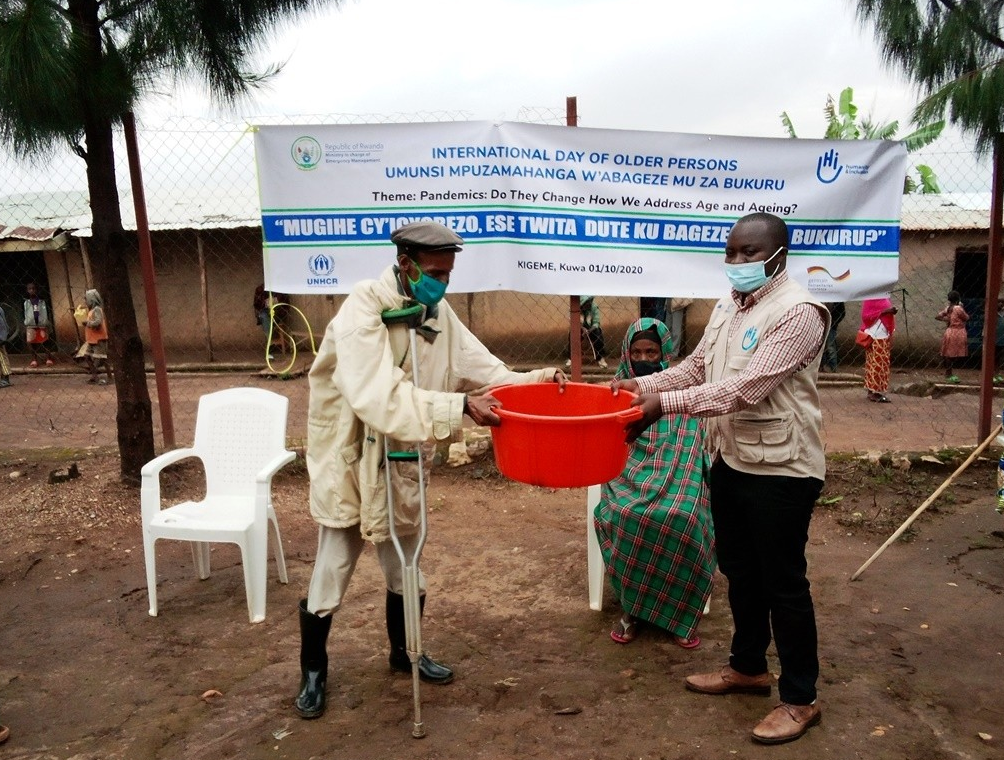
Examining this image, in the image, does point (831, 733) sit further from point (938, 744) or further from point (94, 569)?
point (94, 569)

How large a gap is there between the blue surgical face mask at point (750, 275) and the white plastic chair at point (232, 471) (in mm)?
2379

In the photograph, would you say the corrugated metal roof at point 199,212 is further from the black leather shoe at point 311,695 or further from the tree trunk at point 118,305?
the black leather shoe at point 311,695

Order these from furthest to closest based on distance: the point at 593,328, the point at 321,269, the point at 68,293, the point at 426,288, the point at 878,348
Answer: the point at 68,293
the point at 593,328
the point at 878,348
the point at 321,269
the point at 426,288

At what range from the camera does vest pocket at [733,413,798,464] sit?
253 centimetres

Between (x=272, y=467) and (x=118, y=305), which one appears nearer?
(x=272, y=467)

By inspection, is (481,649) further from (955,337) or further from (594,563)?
(955,337)

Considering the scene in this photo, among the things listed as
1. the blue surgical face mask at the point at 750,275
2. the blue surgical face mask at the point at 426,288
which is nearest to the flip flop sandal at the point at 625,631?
the blue surgical face mask at the point at 750,275

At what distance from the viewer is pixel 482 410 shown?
2434 mm

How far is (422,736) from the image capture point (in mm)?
2705

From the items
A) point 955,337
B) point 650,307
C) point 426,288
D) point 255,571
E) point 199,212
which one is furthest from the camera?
point 199,212

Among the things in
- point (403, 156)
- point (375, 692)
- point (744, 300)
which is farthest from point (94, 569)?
point (744, 300)

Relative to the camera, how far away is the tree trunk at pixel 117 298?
4.80m

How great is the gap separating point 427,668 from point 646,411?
57.5 inches

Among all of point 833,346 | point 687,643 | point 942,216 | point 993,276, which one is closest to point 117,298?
point 687,643
